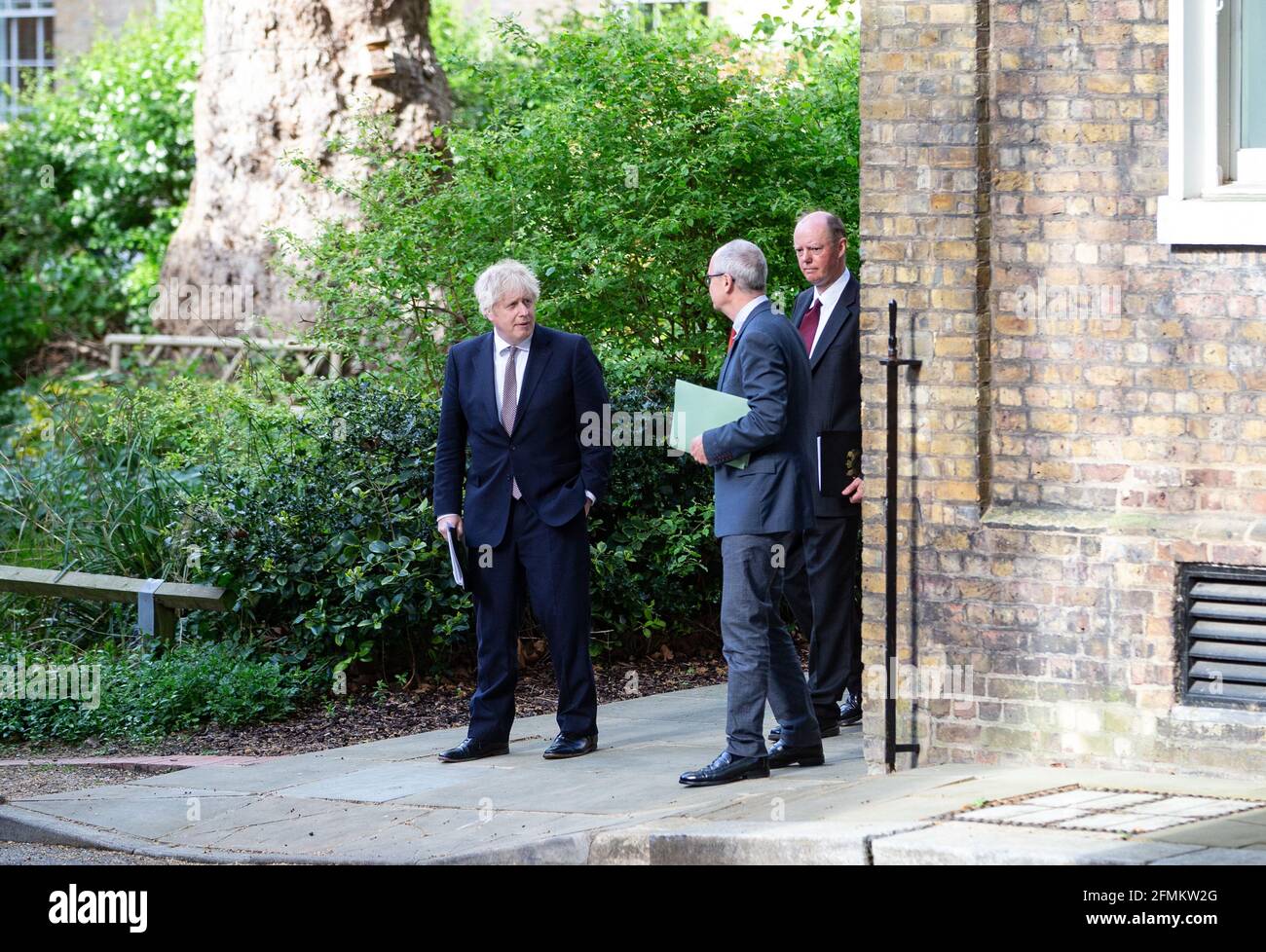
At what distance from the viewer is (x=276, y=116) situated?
1458cm

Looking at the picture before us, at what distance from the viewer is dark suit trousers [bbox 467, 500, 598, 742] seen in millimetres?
7594

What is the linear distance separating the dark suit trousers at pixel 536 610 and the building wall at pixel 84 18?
18607 mm

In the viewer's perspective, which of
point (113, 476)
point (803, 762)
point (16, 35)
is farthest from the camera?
point (16, 35)

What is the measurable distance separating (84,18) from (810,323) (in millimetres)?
19719

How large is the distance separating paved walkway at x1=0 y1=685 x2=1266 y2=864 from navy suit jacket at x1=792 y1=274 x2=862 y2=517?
1.36 m

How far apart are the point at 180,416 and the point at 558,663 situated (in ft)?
15.7

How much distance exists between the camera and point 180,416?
11.5 meters

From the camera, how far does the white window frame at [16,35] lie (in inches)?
993

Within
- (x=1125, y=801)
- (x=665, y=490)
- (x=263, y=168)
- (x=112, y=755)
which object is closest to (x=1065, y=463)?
(x=1125, y=801)

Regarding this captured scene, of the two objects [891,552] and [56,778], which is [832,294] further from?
[56,778]

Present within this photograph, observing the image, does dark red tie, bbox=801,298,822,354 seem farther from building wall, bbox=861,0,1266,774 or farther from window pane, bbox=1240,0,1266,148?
window pane, bbox=1240,0,1266,148

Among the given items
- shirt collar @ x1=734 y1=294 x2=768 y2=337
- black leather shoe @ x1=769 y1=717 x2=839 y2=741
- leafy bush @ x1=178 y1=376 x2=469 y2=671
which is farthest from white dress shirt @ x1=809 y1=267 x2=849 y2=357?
leafy bush @ x1=178 y1=376 x2=469 y2=671

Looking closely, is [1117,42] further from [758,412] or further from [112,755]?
[112,755]

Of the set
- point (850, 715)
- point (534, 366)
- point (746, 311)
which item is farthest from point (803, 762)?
point (534, 366)
